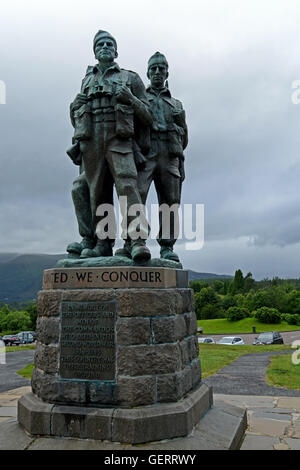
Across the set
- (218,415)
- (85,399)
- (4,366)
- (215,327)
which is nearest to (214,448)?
(218,415)

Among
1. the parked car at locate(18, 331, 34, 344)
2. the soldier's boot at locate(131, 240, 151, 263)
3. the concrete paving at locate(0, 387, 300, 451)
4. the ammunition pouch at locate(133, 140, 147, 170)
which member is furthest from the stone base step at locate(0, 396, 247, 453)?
the parked car at locate(18, 331, 34, 344)

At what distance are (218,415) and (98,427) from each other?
1.57 m

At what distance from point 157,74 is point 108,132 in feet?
4.96

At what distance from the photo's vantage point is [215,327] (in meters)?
49.2

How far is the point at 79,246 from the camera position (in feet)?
17.0

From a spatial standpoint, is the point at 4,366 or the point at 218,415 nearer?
the point at 218,415

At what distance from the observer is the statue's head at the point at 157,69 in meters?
5.74

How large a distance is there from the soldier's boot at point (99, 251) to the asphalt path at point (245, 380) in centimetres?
420

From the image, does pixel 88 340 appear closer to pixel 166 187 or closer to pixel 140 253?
pixel 140 253

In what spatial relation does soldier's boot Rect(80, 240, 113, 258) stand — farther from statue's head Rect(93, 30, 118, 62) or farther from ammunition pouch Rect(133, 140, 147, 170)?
statue's head Rect(93, 30, 118, 62)

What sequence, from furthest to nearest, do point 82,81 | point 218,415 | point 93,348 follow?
point 82,81
point 218,415
point 93,348

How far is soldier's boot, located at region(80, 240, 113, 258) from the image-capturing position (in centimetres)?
486

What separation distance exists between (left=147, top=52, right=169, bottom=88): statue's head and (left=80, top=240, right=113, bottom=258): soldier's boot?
2482mm
